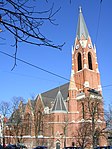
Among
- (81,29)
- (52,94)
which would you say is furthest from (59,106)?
(81,29)

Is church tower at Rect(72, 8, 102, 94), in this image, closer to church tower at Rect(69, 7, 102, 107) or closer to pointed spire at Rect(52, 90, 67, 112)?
church tower at Rect(69, 7, 102, 107)

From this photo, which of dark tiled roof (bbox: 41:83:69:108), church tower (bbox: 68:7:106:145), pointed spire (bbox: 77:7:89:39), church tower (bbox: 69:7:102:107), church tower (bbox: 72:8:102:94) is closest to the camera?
church tower (bbox: 68:7:106:145)

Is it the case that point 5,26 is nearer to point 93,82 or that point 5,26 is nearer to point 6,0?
point 6,0

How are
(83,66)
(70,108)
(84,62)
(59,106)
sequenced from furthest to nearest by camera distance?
(83,66) → (84,62) → (59,106) → (70,108)

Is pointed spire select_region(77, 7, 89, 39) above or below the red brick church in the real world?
above

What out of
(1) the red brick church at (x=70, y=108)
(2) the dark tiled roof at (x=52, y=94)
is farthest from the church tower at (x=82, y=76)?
(2) the dark tiled roof at (x=52, y=94)

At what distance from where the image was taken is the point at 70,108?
60688mm

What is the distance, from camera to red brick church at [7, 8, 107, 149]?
56.8 meters

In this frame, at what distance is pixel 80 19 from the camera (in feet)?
246

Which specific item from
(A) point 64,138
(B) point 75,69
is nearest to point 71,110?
(A) point 64,138

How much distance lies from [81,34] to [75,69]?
1130 centimetres

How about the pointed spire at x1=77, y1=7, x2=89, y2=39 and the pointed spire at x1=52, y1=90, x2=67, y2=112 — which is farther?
the pointed spire at x1=77, y1=7, x2=89, y2=39

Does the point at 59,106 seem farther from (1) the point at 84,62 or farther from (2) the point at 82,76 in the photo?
(1) the point at 84,62

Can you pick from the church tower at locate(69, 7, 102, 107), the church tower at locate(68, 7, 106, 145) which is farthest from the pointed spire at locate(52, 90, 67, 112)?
the church tower at locate(69, 7, 102, 107)
